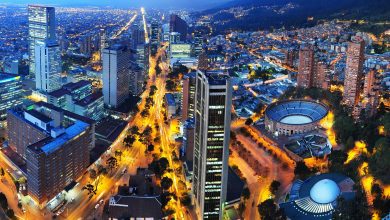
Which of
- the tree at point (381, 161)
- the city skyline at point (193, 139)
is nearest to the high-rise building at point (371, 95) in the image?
the city skyline at point (193, 139)

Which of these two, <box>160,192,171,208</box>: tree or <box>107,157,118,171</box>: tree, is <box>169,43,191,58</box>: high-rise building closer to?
<box>107,157,118,171</box>: tree

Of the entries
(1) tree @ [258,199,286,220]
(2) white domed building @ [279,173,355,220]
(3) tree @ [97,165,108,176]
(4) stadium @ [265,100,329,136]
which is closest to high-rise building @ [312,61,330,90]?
(4) stadium @ [265,100,329,136]

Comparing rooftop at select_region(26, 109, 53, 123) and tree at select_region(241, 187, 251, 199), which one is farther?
rooftop at select_region(26, 109, 53, 123)

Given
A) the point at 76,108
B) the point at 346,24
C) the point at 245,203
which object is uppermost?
the point at 346,24

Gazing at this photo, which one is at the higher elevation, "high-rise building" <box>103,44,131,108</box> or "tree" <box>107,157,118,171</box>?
"high-rise building" <box>103,44,131,108</box>

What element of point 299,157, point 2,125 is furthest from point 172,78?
point 299,157

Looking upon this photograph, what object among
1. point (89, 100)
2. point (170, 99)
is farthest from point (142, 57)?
point (89, 100)

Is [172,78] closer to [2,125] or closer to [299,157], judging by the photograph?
[2,125]

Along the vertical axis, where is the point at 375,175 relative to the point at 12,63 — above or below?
below
